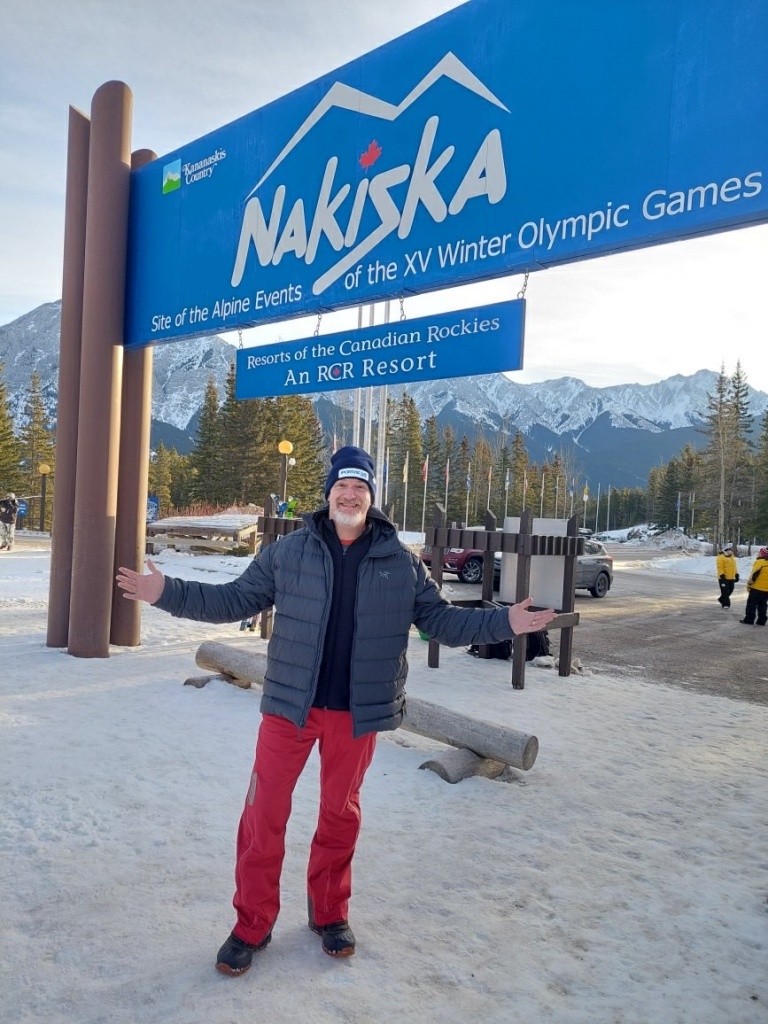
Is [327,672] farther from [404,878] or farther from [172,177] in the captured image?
[172,177]

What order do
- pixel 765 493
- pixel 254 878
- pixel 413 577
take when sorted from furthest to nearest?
pixel 765 493, pixel 413 577, pixel 254 878

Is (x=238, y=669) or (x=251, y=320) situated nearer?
(x=238, y=669)

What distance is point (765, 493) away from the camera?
58812mm

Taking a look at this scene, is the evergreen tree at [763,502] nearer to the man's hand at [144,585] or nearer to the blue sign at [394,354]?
the blue sign at [394,354]

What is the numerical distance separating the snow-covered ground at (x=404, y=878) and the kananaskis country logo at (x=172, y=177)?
579 centimetres

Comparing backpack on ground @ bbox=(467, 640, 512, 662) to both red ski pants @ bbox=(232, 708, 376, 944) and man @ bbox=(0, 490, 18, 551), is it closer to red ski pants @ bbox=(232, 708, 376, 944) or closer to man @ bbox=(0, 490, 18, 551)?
red ski pants @ bbox=(232, 708, 376, 944)

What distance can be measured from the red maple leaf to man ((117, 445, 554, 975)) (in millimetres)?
4310

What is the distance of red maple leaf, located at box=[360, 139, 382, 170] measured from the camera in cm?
642

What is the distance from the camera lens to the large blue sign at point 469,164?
14.6ft

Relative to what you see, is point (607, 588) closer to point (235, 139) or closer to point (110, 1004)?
point (235, 139)

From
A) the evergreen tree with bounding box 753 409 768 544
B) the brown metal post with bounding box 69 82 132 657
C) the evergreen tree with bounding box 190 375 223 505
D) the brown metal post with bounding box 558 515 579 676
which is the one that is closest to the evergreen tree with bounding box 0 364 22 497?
the evergreen tree with bounding box 190 375 223 505

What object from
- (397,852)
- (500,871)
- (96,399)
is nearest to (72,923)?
(397,852)

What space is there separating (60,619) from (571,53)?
7.78 meters

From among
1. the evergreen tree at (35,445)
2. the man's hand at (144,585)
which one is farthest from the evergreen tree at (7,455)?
the man's hand at (144,585)
